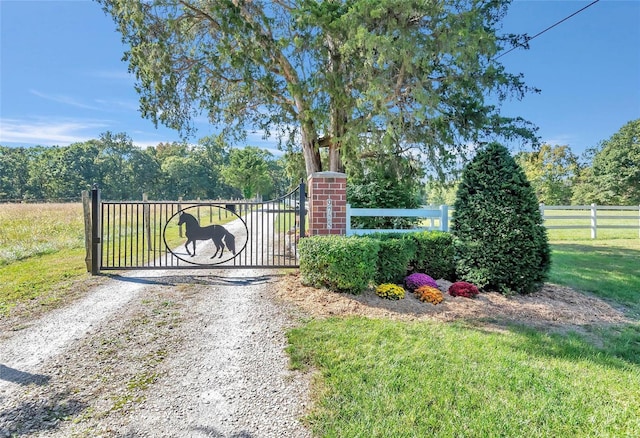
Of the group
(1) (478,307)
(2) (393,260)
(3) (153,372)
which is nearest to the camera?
(3) (153,372)

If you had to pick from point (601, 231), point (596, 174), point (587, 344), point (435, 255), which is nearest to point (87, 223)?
point (435, 255)

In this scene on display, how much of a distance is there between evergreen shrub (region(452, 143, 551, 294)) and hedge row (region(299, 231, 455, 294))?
46 centimetres

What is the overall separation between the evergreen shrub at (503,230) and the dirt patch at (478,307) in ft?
0.87

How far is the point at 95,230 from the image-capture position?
5.42 m

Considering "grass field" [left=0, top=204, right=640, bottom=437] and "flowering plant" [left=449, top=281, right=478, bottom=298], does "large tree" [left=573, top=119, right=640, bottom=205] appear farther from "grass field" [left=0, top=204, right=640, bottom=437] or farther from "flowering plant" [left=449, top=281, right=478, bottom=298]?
"flowering plant" [left=449, top=281, right=478, bottom=298]

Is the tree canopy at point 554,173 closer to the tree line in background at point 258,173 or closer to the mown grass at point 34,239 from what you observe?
the tree line in background at point 258,173

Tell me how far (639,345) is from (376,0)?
6.71 metres

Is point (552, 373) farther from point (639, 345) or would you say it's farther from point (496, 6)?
point (496, 6)

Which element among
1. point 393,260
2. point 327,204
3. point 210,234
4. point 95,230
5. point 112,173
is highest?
point 112,173

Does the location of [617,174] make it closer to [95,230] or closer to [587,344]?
[587,344]

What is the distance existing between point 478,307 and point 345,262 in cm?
181

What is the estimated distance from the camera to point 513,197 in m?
4.60

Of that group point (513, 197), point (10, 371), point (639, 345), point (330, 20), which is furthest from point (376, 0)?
point (10, 371)

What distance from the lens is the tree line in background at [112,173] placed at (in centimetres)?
4925
